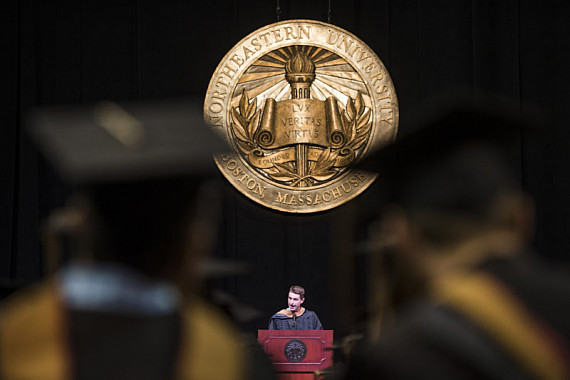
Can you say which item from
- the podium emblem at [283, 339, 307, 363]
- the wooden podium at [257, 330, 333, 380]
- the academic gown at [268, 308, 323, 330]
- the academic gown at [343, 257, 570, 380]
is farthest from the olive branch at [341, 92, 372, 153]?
the academic gown at [343, 257, 570, 380]

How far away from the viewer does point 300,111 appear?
5965mm

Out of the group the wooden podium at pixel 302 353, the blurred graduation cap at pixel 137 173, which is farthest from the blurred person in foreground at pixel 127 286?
the wooden podium at pixel 302 353

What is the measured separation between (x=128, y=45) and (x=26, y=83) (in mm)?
865

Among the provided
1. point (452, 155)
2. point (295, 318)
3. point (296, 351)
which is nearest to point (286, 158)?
point (295, 318)

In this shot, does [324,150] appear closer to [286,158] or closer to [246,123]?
[286,158]

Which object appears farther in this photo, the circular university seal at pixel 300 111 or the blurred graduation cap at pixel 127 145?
the circular university seal at pixel 300 111

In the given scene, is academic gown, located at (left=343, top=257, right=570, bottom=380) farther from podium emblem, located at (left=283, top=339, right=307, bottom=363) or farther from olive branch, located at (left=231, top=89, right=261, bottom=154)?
olive branch, located at (left=231, top=89, right=261, bottom=154)

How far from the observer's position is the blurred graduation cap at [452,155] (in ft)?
3.79

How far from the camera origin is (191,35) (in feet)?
19.8

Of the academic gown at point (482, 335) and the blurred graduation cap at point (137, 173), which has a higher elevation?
the blurred graduation cap at point (137, 173)

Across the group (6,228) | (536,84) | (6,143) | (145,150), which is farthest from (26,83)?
(145,150)

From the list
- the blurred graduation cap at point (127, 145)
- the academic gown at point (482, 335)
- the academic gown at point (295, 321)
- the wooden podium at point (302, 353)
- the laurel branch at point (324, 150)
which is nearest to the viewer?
the academic gown at point (482, 335)

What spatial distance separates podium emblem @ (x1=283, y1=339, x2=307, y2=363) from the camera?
4039mm

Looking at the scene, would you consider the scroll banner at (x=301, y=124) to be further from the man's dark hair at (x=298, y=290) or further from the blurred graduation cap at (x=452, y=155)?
the blurred graduation cap at (x=452, y=155)
